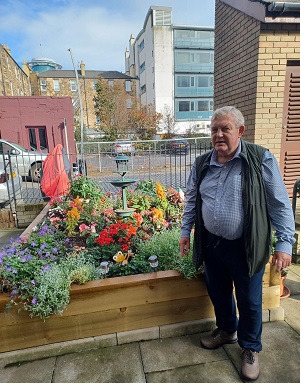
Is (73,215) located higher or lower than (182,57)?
lower

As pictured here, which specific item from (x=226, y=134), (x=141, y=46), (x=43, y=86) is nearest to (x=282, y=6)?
(x=226, y=134)

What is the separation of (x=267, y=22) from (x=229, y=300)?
406 cm

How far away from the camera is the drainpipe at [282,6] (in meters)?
3.76

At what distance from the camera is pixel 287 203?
1.65 meters

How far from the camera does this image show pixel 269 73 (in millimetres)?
4203

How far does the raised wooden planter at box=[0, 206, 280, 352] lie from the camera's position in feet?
6.70

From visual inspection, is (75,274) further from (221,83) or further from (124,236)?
(221,83)

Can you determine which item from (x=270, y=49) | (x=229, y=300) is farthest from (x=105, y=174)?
(x=229, y=300)

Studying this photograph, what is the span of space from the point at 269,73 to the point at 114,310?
416 cm

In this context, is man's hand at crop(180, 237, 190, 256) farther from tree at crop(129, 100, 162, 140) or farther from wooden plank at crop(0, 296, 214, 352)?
tree at crop(129, 100, 162, 140)

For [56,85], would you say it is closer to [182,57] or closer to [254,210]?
[182,57]

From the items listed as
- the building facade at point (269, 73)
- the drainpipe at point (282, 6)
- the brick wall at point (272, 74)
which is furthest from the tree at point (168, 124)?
the drainpipe at point (282, 6)

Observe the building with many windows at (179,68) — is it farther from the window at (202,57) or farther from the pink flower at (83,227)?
the pink flower at (83,227)

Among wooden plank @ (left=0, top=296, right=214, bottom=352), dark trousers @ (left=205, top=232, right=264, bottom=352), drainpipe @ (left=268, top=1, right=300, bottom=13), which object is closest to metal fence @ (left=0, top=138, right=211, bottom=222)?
drainpipe @ (left=268, top=1, right=300, bottom=13)
